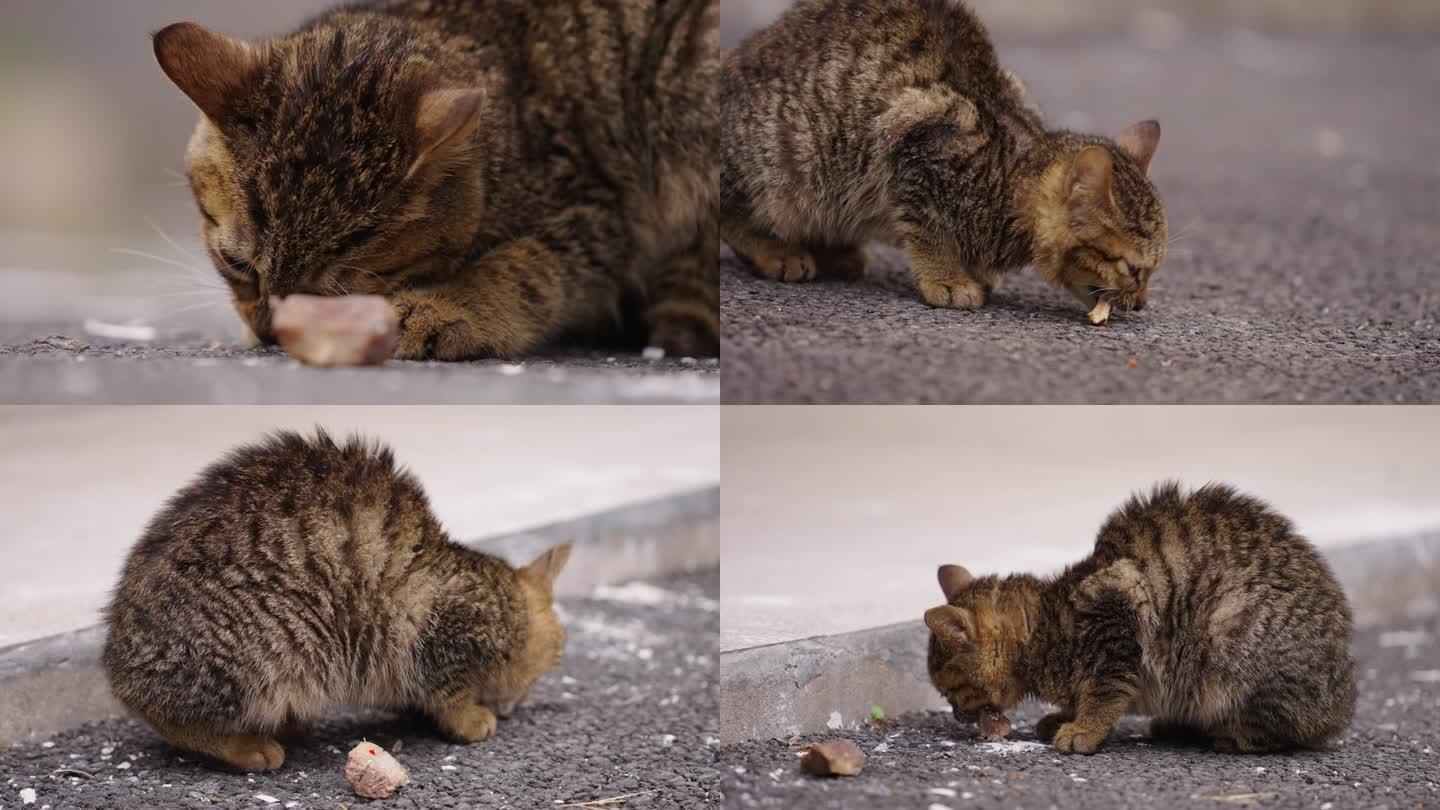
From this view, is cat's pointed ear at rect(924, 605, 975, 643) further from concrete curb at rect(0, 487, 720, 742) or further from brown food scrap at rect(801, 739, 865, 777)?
concrete curb at rect(0, 487, 720, 742)

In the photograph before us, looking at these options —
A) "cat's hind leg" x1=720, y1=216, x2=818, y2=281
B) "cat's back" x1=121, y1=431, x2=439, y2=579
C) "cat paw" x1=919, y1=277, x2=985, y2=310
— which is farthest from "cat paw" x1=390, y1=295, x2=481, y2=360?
"cat paw" x1=919, y1=277, x2=985, y2=310

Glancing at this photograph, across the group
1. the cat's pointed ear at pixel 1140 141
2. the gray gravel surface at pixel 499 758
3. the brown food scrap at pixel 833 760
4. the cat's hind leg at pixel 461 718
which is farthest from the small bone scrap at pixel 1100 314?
the cat's hind leg at pixel 461 718

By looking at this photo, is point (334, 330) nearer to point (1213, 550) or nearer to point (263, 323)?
point (263, 323)

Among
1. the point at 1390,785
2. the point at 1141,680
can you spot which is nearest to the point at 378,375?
the point at 1141,680

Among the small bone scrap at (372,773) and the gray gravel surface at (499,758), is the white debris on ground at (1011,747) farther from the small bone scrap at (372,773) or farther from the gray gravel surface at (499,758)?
the small bone scrap at (372,773)

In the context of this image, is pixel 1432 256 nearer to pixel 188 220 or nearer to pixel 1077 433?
pixel 1077 433
